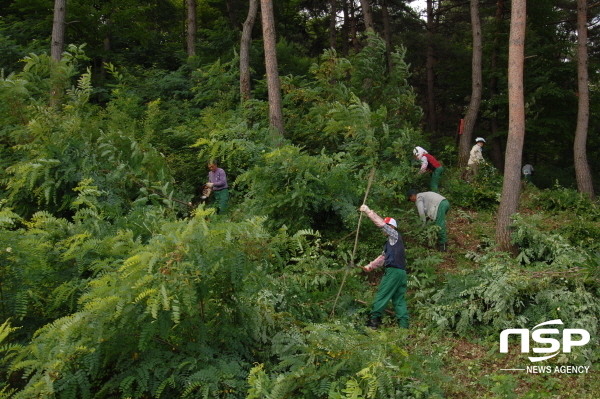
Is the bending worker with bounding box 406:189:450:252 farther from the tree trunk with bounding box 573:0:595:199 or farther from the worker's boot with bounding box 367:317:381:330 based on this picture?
the tree trunk with bounding box 573:0:595:199

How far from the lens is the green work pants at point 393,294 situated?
8.20 meters

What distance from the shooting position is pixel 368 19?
17.4m

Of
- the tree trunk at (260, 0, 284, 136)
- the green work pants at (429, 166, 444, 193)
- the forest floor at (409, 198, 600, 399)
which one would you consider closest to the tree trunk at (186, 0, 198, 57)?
the tree trunk at (260, 0, 284, 136)

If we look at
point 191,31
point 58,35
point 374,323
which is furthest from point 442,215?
point 191,31

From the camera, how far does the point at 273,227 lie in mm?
10398

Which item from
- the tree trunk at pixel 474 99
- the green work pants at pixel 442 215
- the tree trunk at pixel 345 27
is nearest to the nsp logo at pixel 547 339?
the green work pants at pixel 442 215

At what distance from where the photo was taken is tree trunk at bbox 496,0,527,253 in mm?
10672

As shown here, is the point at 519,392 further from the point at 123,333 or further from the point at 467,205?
the point at 467,205

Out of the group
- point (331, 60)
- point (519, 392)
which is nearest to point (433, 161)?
point (331, 60)

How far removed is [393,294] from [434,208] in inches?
128

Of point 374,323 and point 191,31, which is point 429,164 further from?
point 191,31

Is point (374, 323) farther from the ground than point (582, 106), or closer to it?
closer to it

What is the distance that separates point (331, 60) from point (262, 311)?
10.4 metres

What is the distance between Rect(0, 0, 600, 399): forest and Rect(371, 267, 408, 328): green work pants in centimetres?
12
